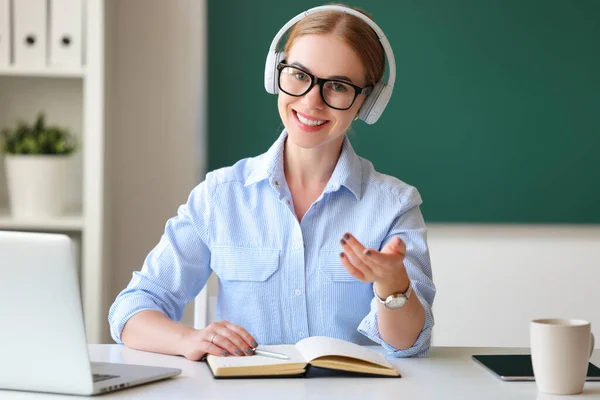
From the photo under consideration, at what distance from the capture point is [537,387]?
131cm

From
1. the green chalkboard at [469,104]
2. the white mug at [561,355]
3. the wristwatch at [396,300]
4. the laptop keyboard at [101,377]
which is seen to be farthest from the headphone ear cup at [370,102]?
the green chalkboard at [469,104]

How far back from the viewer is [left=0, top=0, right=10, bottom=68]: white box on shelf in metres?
2.81

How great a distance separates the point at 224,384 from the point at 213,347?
0.16 meters

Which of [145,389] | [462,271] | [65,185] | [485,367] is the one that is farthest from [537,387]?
[65,185]

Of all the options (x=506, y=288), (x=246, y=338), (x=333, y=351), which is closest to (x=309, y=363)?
(x=333, y=351)

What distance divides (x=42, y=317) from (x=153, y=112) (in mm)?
1895

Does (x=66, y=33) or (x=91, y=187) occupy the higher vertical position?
(x=66, y=33)

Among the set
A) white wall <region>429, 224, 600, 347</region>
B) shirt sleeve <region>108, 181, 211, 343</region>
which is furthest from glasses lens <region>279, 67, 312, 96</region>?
white wall <region>429, 224, 600, 347</region>

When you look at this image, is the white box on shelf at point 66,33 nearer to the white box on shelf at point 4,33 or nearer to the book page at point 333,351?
the white box on shelf at point 4,33

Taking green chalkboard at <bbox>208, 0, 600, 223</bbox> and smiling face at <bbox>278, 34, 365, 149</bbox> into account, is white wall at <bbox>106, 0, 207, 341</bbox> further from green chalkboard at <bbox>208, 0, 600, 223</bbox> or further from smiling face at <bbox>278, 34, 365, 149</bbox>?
smiling face at <bbox>278, 34, 365, 149</bbox>

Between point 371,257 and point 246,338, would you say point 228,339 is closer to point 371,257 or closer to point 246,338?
point 246,338

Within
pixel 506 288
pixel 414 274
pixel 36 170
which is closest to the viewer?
pixel 414 274

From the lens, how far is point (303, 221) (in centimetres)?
179

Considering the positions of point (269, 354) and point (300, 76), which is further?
point (300, 76)
